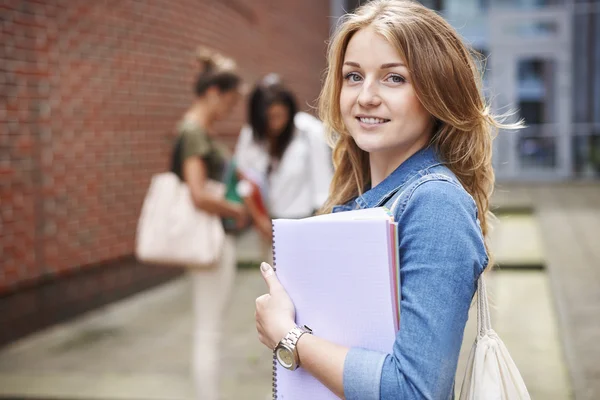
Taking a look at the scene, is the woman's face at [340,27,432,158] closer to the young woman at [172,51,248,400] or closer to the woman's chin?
the woman's chin

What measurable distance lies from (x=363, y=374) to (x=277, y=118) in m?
3.20

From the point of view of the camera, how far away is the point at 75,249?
19.6 feet

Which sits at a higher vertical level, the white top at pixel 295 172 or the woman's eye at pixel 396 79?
the woman's eye at pixel 396 79

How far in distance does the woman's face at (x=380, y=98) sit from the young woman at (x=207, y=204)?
6.78ft

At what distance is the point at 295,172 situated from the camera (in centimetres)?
441

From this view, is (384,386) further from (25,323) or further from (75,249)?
(75,249)

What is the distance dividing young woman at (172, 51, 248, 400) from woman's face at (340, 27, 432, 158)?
2.07 m

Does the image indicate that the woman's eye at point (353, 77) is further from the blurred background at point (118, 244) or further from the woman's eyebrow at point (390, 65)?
the blurred background at point (118, 244)

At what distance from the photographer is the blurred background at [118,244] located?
4723mm

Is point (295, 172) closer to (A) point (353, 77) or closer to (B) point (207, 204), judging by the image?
(B) point (207, 204)

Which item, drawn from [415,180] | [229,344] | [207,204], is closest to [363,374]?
[415,180]

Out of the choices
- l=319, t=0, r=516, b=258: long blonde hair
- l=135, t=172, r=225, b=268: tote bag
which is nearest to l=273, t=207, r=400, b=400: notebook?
l=319, t=0, r=516, b=258: long blonde hair

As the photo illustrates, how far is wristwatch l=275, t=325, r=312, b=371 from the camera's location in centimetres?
142

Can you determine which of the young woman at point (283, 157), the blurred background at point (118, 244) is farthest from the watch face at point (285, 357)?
the young woman at point (283, 157)
